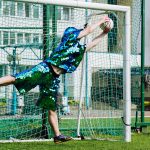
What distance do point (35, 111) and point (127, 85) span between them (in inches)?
64.1

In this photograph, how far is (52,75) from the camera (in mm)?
6340

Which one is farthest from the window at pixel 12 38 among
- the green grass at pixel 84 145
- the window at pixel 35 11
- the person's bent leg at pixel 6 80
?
the person's bent leg at pixel 6 80

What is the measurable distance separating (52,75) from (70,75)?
2342mm

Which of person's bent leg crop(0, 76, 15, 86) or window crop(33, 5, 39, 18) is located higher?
window crop(33, 5, 39, 18)

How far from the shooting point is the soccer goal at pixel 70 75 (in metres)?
8.02

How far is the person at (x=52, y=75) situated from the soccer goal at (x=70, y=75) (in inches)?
47.6

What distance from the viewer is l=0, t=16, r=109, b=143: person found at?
244 inches

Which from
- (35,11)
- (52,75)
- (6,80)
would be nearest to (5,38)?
(35,11)

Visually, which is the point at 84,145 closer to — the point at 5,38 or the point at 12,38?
the point at 12,38

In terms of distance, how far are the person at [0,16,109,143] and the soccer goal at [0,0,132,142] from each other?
1.21 metres

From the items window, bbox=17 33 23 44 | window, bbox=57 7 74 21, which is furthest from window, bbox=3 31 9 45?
window, bbox=57 7 74 21

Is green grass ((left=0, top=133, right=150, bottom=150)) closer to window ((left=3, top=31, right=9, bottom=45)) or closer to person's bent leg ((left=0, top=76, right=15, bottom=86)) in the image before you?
person's bent leg ((left=0, top=76, right=15, bottom=86))

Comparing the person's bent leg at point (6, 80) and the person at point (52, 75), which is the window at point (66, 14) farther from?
the person's bent leg at point (6, 80)

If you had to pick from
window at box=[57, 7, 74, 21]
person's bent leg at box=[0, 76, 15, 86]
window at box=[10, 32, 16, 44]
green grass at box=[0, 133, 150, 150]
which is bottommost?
green grass at box=[0, 133, 150, 150]
